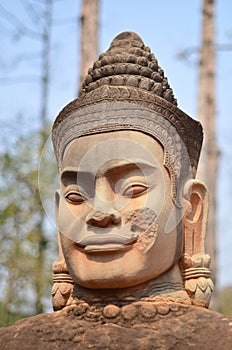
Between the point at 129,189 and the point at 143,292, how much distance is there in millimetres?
570

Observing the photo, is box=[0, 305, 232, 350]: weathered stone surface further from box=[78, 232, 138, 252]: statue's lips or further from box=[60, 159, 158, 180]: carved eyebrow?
box=[60, 159, 158, 180]: carved eyebrow

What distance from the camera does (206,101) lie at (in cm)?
1025

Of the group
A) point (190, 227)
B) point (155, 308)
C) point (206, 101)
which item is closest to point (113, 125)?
point (190, 227)

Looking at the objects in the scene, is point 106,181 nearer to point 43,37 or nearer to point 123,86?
point 123,86

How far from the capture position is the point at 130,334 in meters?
3.59

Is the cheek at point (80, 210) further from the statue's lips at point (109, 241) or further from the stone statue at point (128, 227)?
the statue's lips at point (109, 241)

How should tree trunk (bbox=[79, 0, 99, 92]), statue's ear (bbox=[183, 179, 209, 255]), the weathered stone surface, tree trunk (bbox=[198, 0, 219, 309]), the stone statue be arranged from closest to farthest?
the weathered stone surface
the stone statue
statue's ear (bbox=[183, 179, 209, 255])
tree trunk (bbox=[79, 0, 99, 92])
tree trunk (bbox=[198, 0, 219, 309])

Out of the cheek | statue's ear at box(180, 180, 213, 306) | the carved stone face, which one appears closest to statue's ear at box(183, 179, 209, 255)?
statue's ear at box(180, 180, 213, 306)

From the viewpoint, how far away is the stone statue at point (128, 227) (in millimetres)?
3676

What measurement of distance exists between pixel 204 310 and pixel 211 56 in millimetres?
7326

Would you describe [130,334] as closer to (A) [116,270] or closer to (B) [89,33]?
(A) [116,270]

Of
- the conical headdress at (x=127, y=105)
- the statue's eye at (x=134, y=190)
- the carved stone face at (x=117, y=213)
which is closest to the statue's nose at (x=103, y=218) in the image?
the carved stone face at (x=117, y=213)

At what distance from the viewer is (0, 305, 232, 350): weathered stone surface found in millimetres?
3518

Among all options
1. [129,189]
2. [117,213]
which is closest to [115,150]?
[129,189]
